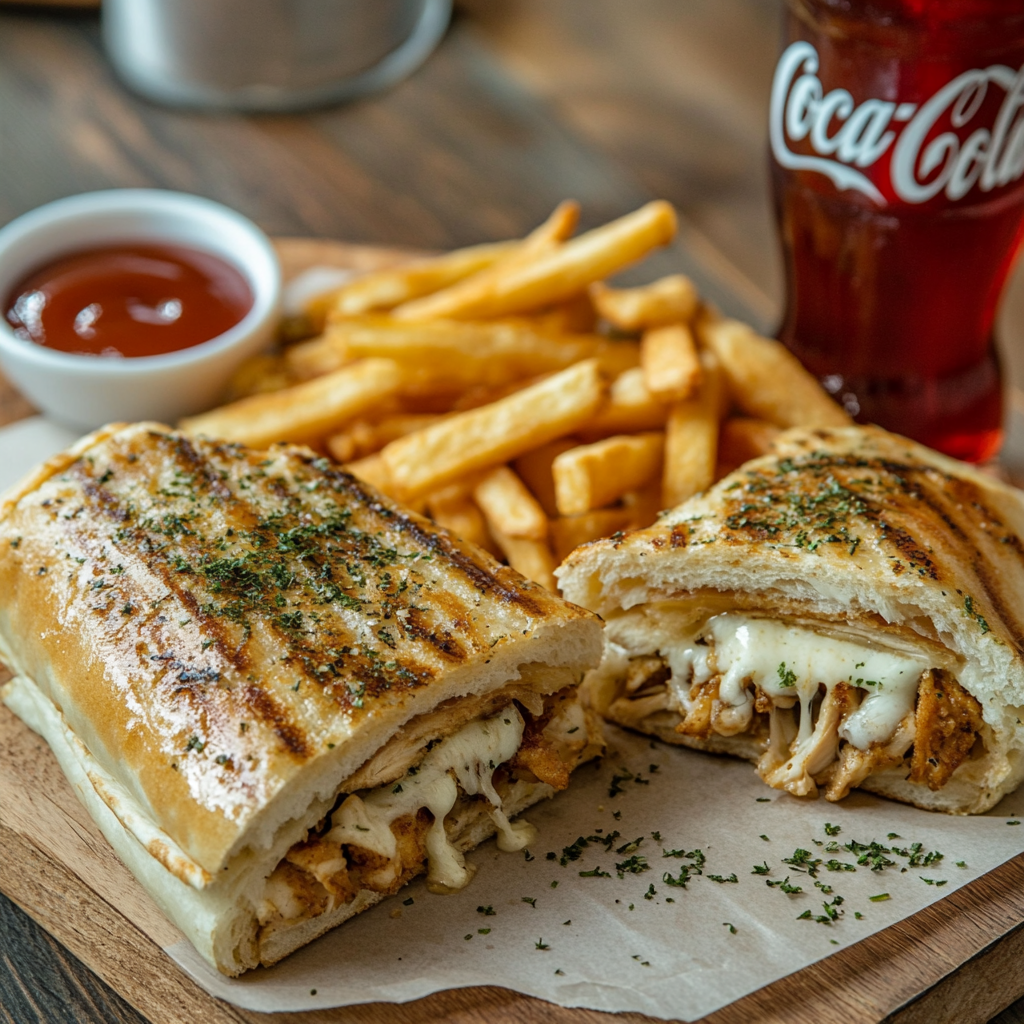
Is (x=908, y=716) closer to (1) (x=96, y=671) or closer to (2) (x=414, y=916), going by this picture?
(2) (x=414, y=916)

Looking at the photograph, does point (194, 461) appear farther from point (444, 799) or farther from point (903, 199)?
point (903, 199)

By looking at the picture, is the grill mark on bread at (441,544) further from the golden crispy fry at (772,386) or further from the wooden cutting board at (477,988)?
the golden crispy fry at (772,386)

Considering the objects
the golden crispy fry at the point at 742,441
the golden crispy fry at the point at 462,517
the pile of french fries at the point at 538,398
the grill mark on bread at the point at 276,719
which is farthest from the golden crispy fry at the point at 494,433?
the grill mark on bread at the point at 276,719

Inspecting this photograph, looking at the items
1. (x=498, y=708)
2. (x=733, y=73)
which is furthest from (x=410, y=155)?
(x=498, y=708)

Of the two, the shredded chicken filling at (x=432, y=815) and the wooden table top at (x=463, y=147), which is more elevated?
the wooden table top at (x=463, y=147)

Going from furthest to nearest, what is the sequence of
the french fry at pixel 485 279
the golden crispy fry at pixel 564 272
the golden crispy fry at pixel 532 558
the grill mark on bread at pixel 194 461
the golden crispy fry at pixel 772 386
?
the french fry at pixel 485 279
the golden crispy fry at pixel 564 272
the golden crispy fry at pixel 772 386
the golden crispy fry at pixel 532 558
the grill mark on bread at pixel 194 461

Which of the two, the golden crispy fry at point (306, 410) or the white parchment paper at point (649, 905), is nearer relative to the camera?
the white parchment paper at point (649, 905)
